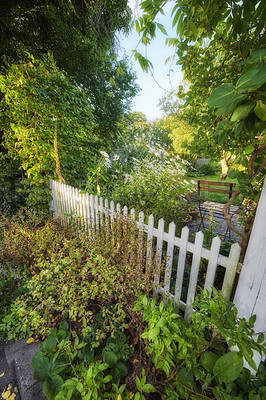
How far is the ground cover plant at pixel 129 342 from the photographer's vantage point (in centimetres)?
99

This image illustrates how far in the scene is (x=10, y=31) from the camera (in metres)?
4.14

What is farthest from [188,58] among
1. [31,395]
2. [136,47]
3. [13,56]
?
[13,56]

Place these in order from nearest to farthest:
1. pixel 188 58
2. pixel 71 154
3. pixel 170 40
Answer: pixel 170 40 < pixel 188 58 < pixel 71 154

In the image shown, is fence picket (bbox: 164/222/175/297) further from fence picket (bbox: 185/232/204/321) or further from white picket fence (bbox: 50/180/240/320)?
fence picket (bbox: 185/232/204/321)

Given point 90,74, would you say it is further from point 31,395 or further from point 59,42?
point 31,395

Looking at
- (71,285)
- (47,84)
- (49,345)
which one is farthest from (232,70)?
(47,84)

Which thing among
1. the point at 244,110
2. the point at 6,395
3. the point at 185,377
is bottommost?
the point at 6,395

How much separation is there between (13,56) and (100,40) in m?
2.59

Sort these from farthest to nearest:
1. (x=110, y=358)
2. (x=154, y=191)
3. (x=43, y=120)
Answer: (x=43, y=120), (x=154, y=191), (x=110, y=358)

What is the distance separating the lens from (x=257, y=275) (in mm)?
1163

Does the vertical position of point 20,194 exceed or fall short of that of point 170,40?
it falls short

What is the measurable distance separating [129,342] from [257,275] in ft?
4.48

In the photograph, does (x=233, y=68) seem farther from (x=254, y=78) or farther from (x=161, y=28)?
(x=254, y=78)

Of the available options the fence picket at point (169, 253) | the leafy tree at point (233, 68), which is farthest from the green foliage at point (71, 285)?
the leafy tree at point (233, 68)
